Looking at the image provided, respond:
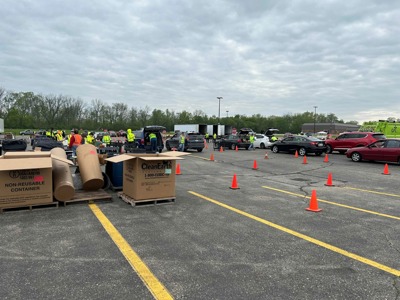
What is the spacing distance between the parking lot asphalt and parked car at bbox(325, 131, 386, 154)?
15.2m

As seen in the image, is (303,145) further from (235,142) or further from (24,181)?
(24,181)

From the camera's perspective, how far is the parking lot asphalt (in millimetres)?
3479

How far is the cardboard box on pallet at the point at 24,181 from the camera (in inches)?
249

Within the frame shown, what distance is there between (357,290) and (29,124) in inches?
3835

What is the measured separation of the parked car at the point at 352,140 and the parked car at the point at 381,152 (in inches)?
139

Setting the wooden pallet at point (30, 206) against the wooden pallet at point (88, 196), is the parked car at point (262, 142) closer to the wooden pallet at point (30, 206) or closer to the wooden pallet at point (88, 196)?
the wooden pallet at point (88, 196)

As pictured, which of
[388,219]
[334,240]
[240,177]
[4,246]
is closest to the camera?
[4,246]

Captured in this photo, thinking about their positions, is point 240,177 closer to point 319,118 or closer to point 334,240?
point 334,240

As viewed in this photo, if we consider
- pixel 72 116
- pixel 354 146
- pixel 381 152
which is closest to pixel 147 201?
pixel 381 152

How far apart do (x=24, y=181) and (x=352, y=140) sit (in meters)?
21.6

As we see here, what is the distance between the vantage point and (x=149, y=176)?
7.20m

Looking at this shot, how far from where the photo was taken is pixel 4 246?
4.61 m

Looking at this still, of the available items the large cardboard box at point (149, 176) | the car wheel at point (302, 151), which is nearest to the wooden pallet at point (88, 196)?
the large cardboard box at point (149, 176)

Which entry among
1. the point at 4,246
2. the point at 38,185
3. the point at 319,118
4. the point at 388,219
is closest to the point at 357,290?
the point at 388,219
